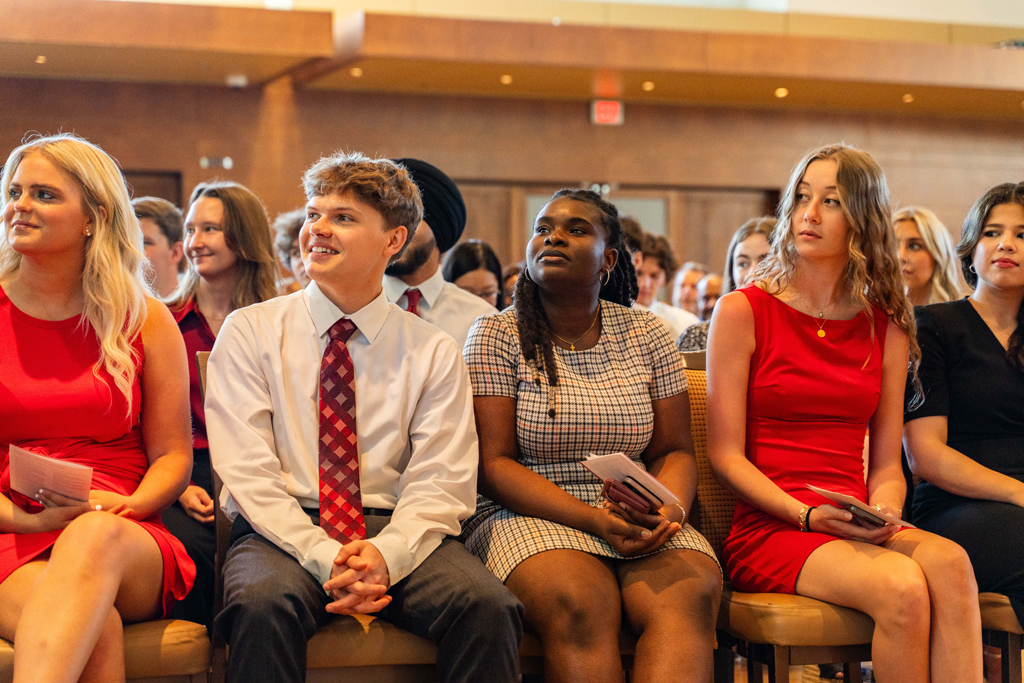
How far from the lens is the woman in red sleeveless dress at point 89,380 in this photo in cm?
204

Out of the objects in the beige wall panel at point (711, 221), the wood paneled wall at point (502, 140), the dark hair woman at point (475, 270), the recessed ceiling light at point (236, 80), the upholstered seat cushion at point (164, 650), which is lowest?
the upholstered seat cushion at point (164, 650)

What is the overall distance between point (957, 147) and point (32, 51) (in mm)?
8665

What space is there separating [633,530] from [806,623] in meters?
0.45

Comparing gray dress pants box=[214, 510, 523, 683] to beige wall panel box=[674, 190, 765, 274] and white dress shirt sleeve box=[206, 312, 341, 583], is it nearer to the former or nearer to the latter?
white dress shirt sleeve box=[206, 312, 341, 583]

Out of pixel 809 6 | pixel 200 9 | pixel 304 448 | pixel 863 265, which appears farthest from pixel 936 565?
pixel 809 6

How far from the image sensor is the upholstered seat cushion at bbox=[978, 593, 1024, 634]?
2.32 metres

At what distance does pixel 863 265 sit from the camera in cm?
255

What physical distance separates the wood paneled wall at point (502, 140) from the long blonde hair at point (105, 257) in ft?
20.0

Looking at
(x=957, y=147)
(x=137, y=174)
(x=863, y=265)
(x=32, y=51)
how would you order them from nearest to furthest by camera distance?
(x=863, y=265) < (x=32, y=51) < (x=137, y=174) < (x=957, y=147)

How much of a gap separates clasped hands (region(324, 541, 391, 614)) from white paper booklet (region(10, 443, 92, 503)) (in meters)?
0.54

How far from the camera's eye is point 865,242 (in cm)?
258

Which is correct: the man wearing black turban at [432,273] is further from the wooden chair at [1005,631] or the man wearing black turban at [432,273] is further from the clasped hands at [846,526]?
the wooden chair at [1005,631]

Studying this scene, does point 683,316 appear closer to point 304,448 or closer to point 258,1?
point 304,448

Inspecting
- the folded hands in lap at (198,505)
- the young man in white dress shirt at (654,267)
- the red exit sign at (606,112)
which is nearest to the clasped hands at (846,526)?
the folded hands in lap at (198,505)
